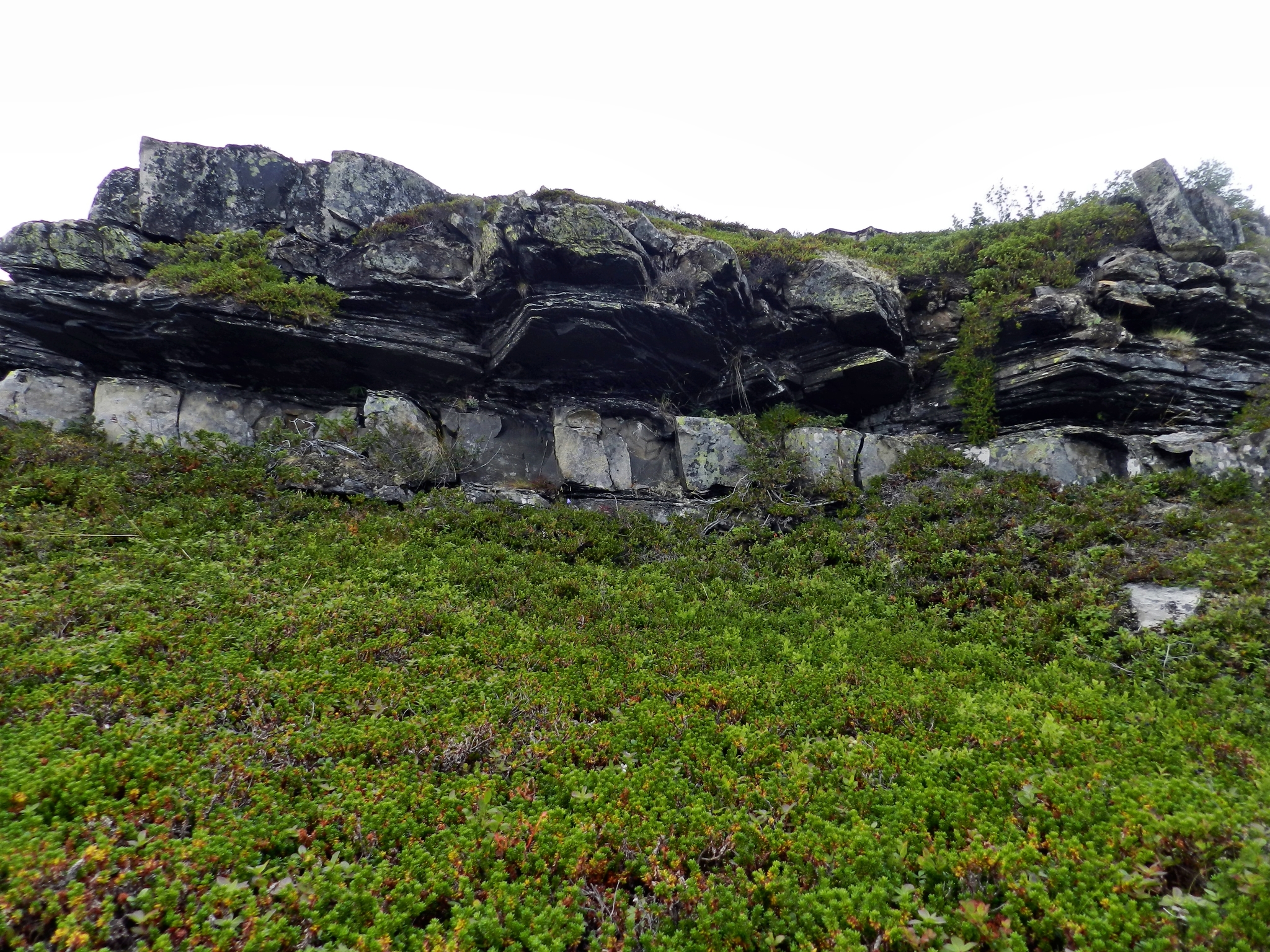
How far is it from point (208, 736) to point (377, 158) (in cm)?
1910

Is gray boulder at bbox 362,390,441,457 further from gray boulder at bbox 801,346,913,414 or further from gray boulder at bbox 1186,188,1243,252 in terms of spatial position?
gray boulder at bbox 1186,188,1243,252

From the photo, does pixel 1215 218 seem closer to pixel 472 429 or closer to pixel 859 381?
pixel 859 381

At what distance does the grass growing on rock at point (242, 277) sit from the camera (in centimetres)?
1470

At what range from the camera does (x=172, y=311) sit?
47.5 feet

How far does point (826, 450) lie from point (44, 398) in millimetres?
21881

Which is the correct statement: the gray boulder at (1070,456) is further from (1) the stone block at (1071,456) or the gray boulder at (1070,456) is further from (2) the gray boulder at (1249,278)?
(2) the gray boulder at (1249,278)

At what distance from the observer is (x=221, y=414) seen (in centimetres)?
1582

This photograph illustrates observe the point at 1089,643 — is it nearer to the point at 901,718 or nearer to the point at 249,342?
the point at 901,718

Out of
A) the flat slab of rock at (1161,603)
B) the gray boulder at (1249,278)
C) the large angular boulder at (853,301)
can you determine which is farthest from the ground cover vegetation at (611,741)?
the large angular boulder at (853,301)

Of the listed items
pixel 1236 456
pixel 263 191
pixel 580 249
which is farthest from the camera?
pixel 263 191

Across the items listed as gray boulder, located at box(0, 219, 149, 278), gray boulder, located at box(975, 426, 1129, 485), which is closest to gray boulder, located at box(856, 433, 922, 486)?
gray boulder, located at box(975, 426, 1129, 485)

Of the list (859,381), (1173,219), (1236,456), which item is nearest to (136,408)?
(859,381)

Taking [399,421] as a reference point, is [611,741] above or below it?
below

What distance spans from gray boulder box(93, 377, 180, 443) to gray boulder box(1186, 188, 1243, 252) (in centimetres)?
3112
